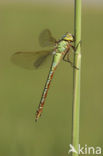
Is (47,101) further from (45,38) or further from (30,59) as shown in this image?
(45,38)

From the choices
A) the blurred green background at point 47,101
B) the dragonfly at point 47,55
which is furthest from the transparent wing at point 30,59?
the blurred green background at point 47,101

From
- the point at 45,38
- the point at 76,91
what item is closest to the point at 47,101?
the point at 45,38

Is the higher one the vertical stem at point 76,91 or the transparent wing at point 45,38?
the transparent wing at point 45,38

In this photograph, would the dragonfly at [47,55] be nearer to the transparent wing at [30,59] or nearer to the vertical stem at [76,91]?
the transparent wing at [30,59]

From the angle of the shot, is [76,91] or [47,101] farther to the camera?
[47,101]

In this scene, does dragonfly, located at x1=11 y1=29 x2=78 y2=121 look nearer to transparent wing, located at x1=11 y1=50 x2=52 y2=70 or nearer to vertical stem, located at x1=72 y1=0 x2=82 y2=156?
transparent wing, located at x1=11 y1=50 x2=52 y2=70

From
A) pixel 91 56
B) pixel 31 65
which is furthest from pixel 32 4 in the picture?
pixel 31 65

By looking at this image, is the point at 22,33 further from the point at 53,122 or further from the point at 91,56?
the point at 53,122
